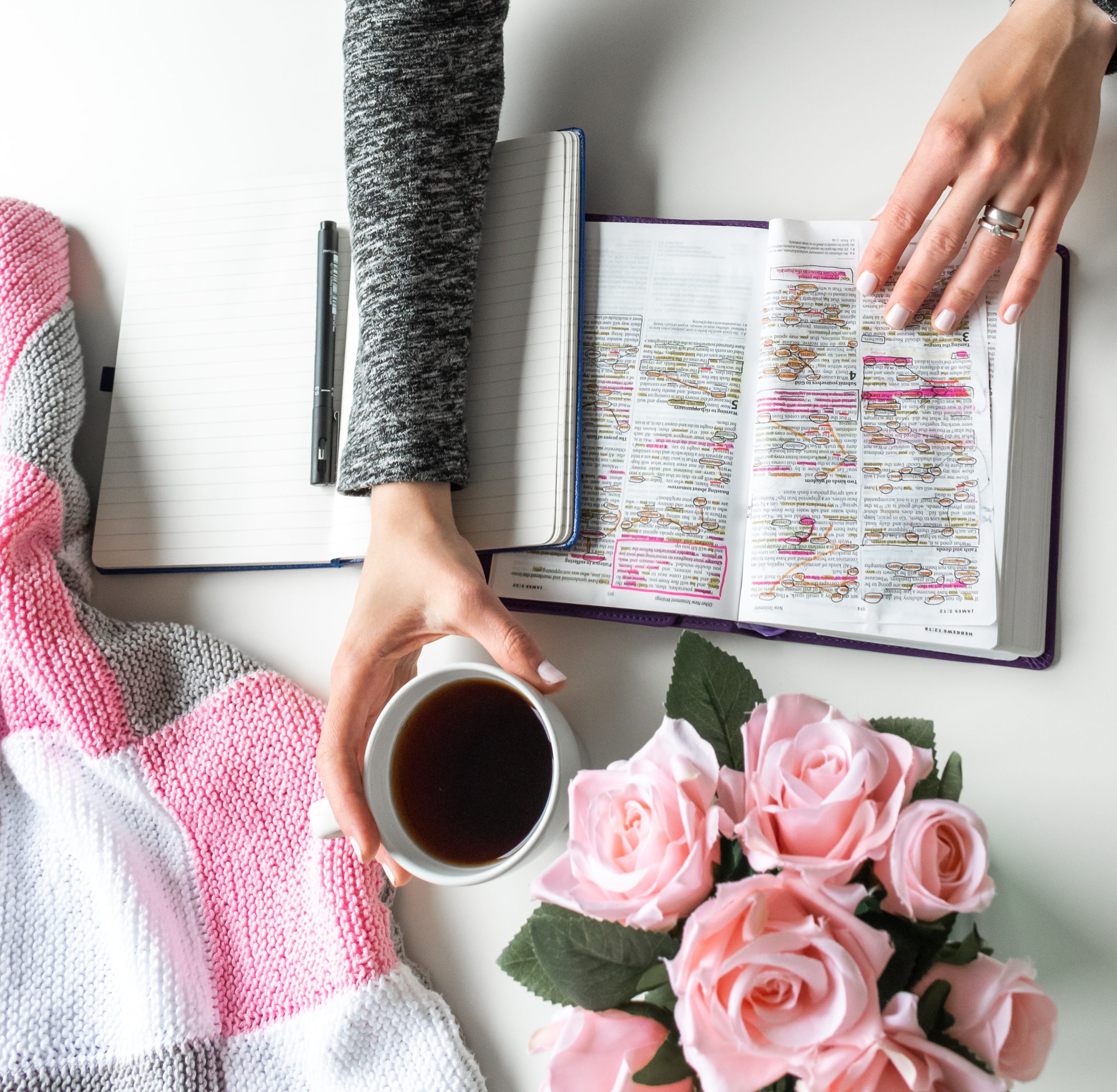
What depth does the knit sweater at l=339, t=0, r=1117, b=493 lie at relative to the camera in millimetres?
607

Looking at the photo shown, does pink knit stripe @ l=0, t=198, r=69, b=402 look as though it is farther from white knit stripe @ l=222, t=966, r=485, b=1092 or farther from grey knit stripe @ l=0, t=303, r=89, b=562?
white knit stripe @ l=222, t=966, r=485, b=1092

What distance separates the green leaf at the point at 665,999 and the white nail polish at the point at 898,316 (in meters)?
0.45

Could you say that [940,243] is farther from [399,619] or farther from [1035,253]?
[399,619]

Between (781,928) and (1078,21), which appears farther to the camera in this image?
(1078,21)

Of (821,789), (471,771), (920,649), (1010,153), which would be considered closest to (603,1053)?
(821,789)

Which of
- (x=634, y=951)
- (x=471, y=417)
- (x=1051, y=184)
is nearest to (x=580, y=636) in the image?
(x=471, y=417)

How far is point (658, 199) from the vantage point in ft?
2.21

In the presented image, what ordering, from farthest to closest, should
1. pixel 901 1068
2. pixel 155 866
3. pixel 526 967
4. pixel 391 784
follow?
pixel 155 866
pixel 391 784
pixel 526 967
pixel 901 1068

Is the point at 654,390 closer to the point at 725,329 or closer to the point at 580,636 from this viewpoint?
the point at 725,329

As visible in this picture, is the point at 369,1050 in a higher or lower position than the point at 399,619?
lower

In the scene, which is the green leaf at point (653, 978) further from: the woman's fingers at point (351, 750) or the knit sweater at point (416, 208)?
the knit sweater at point (416, 208)

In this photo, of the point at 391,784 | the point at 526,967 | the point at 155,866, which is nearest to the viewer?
the point at 526,967

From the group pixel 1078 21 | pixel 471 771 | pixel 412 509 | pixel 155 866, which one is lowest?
pixel 155 866

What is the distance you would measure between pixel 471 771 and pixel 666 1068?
0.79 feet
